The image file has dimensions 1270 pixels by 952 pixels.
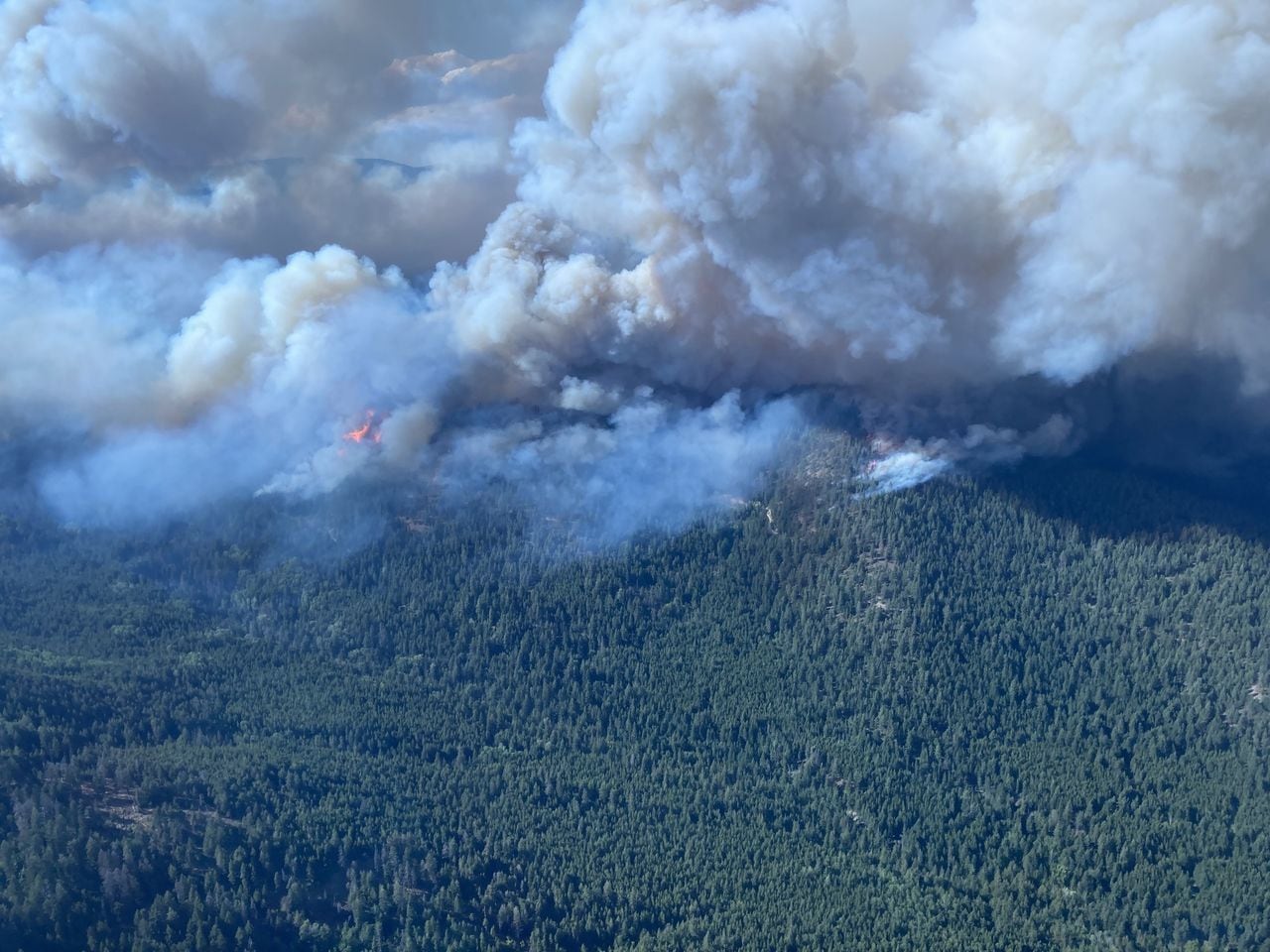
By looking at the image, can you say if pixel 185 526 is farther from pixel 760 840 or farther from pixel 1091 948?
pixel 1091 948

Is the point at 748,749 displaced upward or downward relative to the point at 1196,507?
→ downward

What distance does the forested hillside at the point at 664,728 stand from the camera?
71062 mm

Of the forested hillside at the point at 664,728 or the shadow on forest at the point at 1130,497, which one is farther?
the shadow on forest at the point at 1130,497

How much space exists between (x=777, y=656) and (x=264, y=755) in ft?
70.1

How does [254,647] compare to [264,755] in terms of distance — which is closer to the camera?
[264,755]

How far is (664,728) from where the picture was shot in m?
82.8

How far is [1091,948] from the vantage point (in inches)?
2766

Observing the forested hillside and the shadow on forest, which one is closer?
the forested hillside

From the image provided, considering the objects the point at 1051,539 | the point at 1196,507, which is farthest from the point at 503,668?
the point at 1196,507

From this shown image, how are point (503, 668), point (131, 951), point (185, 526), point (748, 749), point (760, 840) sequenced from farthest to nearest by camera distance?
point (185, 526), point (503, 668), point (748, 749), point (760, 840), point (131, 951)

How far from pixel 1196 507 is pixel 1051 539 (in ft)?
20.9

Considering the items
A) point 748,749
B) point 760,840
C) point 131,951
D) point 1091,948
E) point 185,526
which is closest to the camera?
point 131,951

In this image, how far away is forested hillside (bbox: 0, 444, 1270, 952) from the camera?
71062mm

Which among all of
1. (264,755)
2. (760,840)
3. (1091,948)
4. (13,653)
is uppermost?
(13,653)
